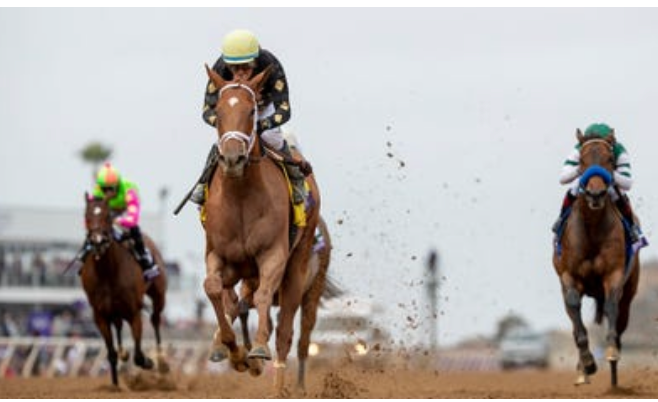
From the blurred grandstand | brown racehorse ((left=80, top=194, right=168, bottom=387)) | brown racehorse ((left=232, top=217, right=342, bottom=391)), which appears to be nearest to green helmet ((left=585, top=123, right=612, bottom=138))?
brown racehorse ((left=232, top=217, right=342, bottom=391))

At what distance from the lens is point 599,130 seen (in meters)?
16.0

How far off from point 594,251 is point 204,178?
461 cm

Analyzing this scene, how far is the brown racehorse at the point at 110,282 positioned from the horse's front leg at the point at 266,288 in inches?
253

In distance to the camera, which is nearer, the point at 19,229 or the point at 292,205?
the point at 292,205

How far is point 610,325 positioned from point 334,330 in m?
5.66

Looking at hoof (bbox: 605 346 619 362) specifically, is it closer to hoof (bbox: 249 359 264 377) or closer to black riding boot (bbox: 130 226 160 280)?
hoof (bbox: 249 359 264 377)

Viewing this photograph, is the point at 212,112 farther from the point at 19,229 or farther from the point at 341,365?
the point at 19,229

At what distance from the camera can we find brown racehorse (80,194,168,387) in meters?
19.1

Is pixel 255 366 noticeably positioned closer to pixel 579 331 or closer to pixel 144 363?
pixel 579 331

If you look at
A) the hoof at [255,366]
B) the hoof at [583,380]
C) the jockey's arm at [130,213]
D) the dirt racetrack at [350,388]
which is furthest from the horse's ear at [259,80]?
the jockey's arm at [130,213]

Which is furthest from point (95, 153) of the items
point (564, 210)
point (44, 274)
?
point (564, 210)

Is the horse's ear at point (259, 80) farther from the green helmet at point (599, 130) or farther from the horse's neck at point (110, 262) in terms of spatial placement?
the horse's neck at point (110, 262)

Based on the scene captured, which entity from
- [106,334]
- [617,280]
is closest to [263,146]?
[617,280]

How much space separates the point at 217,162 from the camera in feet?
42.9
